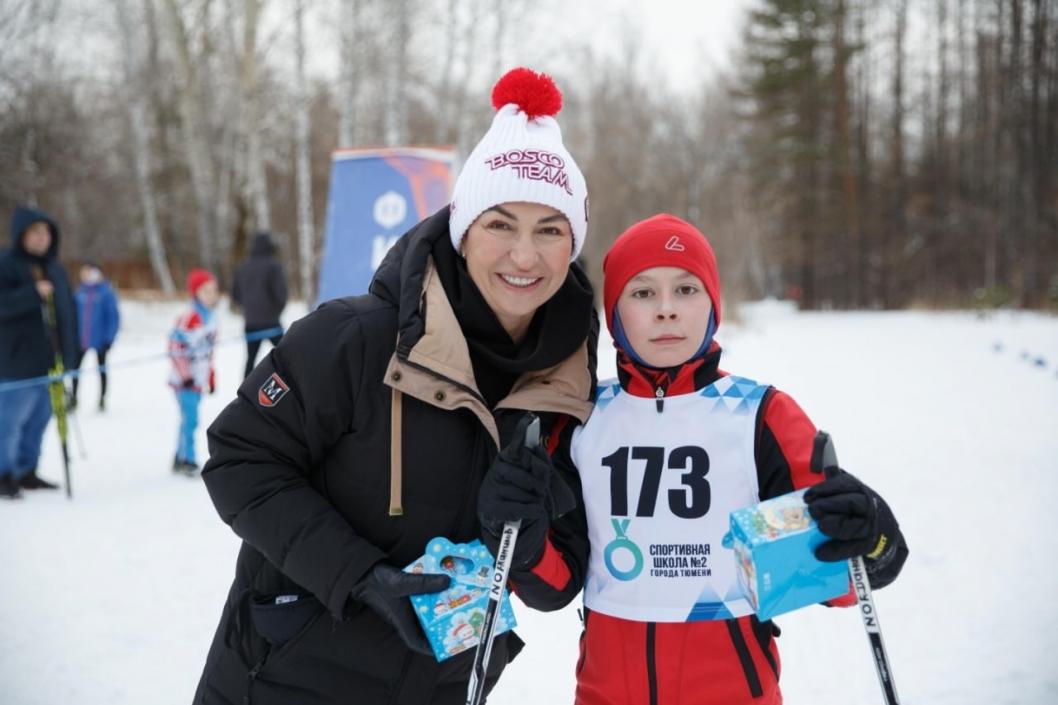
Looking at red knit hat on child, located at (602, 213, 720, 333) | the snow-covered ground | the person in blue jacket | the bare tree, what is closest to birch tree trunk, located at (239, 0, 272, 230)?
the bare tree

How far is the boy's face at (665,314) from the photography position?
6.06ft

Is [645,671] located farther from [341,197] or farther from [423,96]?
[423,96]

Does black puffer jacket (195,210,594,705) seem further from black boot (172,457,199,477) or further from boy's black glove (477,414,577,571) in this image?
black boot (172,457,199,477)

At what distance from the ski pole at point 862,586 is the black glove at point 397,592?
0.80 m

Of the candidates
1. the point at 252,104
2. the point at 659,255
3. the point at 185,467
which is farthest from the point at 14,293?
the point at 252,104

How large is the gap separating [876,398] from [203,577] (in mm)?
7590

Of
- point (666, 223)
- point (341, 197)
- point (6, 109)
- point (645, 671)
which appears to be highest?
point (6, 109)

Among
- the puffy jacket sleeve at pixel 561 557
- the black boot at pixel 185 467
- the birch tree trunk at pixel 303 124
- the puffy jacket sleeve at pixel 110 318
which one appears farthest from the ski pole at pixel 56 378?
the birch tree trunk at pixel 303 124

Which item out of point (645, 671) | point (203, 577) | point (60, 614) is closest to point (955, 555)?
point (645, 671)

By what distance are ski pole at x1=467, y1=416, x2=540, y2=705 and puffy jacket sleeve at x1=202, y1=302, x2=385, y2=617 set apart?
0.25 m

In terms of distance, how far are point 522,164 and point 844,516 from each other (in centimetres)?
104

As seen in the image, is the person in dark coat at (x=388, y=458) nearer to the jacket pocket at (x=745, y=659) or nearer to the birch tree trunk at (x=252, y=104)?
the jacket pocket at (x=745, y=659)

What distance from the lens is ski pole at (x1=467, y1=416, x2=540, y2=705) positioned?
60.2 inches

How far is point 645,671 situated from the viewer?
5.69ft
